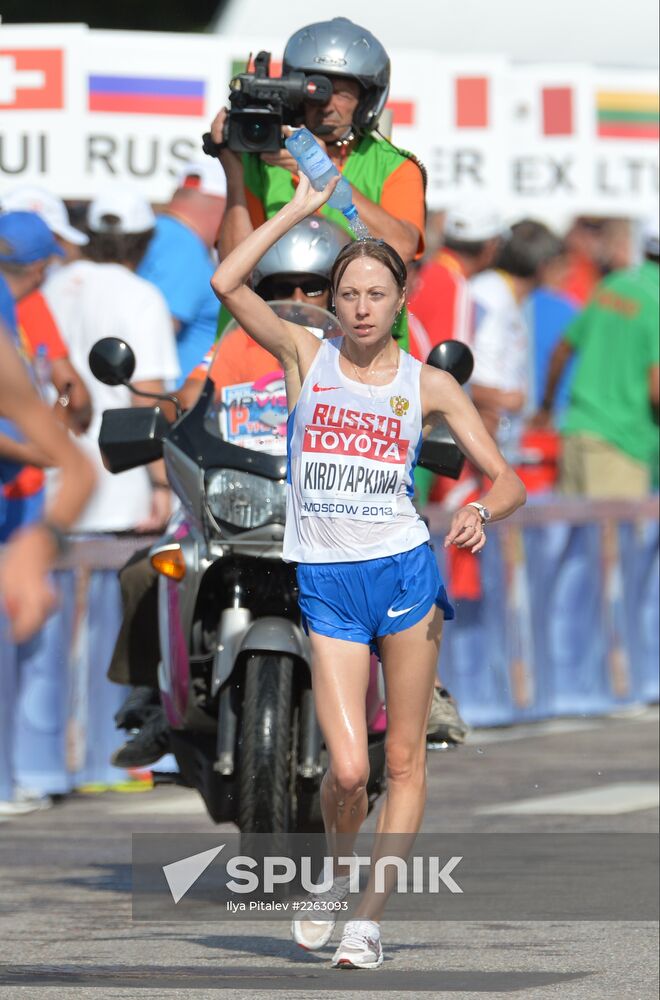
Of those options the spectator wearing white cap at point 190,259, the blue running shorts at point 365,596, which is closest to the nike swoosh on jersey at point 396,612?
the blue running shorts at point 365,596

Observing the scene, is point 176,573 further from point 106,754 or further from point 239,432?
point 106,754

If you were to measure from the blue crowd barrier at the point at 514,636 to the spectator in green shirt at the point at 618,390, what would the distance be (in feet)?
1.49

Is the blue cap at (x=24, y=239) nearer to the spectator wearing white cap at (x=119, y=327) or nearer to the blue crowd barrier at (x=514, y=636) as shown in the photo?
the spectator wearing white cap at (x=119, y=327)

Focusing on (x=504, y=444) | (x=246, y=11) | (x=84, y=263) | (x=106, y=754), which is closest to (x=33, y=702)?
(x=106, y=754)

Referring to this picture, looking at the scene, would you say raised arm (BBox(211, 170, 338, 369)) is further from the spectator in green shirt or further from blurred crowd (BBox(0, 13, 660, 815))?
the spectator in green shirt

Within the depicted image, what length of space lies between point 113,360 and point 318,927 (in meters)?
2.16

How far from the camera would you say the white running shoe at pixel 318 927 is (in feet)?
24.6

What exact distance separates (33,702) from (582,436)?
16.6 ft

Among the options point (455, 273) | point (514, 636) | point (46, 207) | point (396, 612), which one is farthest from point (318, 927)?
point (455, 273)

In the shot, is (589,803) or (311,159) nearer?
(311,159)

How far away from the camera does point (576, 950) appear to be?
25.3 ft

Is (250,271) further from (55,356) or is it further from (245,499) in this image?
(55,356)

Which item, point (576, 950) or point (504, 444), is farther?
point (504, 444)

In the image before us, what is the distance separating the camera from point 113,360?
8.75m
